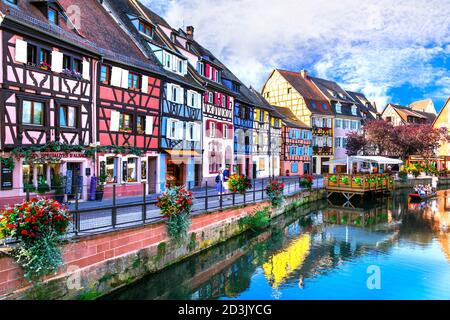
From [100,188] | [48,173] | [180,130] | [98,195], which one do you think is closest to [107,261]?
[98,195]

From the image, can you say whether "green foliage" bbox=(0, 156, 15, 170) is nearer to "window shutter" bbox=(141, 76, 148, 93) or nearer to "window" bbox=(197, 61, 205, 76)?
"window shutter" bbox=(141, 76, 148, 93)

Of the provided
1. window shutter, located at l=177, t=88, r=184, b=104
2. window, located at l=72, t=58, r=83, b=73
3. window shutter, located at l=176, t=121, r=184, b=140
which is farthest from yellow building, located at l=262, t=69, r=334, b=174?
window, located at l=72, t=58, r=83, b=73

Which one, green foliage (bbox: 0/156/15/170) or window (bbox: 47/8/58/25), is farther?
window (bbox: 47/8/58/25)

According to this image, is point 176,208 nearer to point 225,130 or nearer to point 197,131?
point 197,131

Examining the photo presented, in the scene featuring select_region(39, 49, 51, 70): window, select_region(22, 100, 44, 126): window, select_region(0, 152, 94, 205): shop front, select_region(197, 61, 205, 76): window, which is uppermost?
select_region(197, 61, 205, 76): window

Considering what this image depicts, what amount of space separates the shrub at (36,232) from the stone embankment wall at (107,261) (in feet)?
0.91

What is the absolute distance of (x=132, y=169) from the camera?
1989 cm

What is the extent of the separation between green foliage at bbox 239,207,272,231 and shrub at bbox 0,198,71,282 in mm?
10744

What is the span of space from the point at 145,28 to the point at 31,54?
1052 centimetres

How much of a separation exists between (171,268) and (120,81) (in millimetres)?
10889

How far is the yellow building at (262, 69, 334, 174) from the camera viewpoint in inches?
1868

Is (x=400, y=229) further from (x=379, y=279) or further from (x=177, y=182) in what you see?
(x=177, y=182)

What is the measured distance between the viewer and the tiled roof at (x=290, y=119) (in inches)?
1712

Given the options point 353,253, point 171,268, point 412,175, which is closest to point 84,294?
point 171,268
